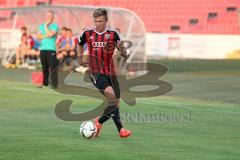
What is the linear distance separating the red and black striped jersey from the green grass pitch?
0.96 metres

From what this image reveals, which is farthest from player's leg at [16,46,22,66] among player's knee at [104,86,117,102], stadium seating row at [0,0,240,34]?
player's knee at [104,86,117,102]

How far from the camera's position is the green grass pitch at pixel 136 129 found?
8664mm

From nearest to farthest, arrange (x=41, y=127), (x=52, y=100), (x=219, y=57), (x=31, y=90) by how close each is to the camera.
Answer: (x=41, y=127), (x=52, y=100), (x=31, y=90), (x=219, y=57)

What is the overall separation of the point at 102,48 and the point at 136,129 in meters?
1.55

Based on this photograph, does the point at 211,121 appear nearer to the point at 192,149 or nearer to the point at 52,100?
the point at 192,149

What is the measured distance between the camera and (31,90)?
18.4 m

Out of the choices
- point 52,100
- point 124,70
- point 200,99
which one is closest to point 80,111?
point 52,100

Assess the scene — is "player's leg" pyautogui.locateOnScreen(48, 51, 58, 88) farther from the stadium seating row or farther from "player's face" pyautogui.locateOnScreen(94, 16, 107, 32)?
the stadium seating row

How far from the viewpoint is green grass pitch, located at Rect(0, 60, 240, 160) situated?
28.4 ft

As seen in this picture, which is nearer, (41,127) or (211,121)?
(41,127)

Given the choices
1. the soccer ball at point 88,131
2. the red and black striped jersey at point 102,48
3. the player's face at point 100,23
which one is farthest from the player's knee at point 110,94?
the player's face at point 100,23

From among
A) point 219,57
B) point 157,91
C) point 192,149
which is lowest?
point 219,57

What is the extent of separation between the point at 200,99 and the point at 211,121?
4.72m

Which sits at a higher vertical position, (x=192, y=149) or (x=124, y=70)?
(x=192, y=149)
